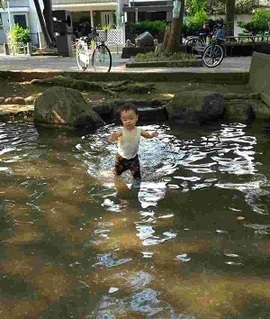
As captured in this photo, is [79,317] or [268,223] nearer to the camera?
[79,317]

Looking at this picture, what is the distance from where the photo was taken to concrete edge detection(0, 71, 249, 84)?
37.8 ft

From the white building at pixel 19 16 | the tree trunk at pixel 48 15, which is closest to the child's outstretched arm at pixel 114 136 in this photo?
the tree trunk at pixel 48 15

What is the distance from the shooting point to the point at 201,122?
832cm

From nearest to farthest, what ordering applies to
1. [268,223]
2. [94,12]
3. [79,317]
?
1. [79,317]
2. [268,223]
3. [94,12]

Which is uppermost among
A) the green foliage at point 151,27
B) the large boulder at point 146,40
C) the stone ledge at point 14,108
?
the green foliage at point 151,27

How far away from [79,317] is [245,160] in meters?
3.91

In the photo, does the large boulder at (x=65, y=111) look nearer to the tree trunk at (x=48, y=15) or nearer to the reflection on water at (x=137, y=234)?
the reflection on water at (x=137, y=234)

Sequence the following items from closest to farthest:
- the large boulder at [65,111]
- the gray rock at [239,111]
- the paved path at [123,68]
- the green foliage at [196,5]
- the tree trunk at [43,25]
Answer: the large boulder at [65,111] → the gray rock at [239,111] → the paved path at [123,68] → the tree trunk at [43,25] → the green foliage at [196,5]

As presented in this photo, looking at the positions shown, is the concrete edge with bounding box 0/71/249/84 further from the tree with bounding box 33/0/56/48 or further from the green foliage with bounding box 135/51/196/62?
the tree with bounding box 33/0/56/48

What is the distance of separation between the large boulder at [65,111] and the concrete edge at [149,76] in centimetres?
367

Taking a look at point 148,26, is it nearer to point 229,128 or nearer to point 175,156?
point 229,128

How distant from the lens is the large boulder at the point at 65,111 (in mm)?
7983

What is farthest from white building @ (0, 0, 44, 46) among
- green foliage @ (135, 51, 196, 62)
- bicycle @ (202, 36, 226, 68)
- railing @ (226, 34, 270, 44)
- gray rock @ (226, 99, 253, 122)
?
gray rock @ (226, 99, 253, 122)

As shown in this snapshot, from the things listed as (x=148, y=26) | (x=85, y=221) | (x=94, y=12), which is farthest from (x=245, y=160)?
(x=94, y=12)
